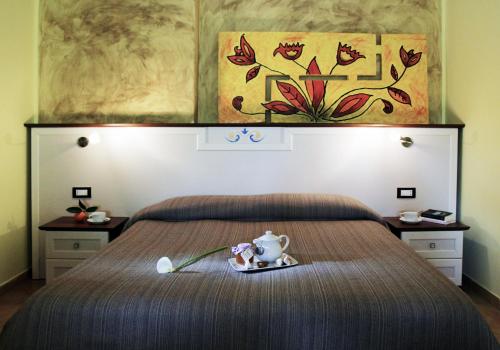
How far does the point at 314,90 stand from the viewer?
284 centimetres

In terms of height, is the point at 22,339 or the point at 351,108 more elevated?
the point at 351,108

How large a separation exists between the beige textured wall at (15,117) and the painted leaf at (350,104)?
213cm

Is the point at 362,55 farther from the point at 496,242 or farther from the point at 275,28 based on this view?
the point at 496,242

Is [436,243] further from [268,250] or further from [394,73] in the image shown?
[268,250]

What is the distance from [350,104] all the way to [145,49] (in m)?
1.51

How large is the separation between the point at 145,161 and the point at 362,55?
1693 mm

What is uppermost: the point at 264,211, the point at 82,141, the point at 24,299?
the point at 82,141

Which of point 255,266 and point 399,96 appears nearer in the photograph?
point 255,266

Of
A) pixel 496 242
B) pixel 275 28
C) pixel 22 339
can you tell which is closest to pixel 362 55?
pixel 275 28

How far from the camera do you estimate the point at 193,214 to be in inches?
93.6

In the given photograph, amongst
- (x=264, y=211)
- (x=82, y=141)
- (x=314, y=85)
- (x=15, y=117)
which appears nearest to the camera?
(x=264, y=211)

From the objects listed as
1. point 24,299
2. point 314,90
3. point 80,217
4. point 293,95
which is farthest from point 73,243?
point 314,90

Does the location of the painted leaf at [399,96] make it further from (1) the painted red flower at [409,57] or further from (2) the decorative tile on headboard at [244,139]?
(2) the decorative tile on headboard at [244,139]

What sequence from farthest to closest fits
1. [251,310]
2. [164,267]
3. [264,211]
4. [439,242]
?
[439,242]
[264,211]
[164,267]
[251,310]
